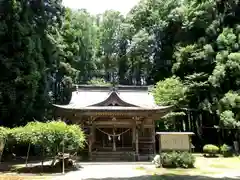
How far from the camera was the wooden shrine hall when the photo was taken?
2297 centimetres

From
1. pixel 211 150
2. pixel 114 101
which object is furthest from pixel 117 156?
pixel 211 150

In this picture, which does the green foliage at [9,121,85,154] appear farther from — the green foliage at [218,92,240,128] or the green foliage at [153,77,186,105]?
the green foliage at [153,77,186,105]

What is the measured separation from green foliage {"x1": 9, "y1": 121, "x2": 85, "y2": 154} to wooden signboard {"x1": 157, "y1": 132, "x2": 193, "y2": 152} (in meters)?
5.48

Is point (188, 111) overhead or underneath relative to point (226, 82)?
underneath

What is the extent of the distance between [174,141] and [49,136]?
7.83 m

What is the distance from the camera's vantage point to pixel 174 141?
64.7 feet

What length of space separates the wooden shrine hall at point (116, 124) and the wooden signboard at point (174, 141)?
3.46 meters

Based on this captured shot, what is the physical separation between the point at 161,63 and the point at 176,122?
35.2ft

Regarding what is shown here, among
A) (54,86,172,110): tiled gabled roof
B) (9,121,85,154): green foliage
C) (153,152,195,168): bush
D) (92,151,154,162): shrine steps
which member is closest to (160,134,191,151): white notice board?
(153,152,195,168): bush

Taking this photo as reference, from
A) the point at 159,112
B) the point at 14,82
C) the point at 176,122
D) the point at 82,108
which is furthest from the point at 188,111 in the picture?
the point at 14,82

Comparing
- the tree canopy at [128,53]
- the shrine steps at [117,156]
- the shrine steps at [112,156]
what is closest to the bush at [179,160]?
the shrine steps at [117,156]

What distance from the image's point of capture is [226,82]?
1229 inches

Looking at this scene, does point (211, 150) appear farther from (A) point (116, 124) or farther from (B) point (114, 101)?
(B) point (114, 101)

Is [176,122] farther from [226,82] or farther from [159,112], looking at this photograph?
[159,112]
